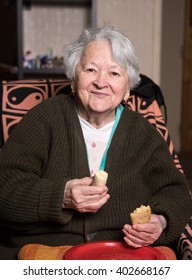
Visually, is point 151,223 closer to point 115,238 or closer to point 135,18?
point 115,238

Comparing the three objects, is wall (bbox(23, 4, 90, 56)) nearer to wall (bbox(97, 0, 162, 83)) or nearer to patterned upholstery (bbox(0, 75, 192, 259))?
wall (bbox(97, 0, 162, 83))

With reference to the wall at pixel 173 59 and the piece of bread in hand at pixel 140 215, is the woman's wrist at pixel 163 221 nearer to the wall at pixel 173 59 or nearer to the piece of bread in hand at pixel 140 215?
the piece of bread in hand at pixel 140 215

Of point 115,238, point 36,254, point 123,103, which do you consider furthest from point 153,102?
point 36,254

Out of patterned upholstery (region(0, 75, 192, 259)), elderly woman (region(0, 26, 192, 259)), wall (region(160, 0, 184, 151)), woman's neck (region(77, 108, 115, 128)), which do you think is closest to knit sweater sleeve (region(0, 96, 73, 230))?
elderly woman (region(0, 26, 192, 259))

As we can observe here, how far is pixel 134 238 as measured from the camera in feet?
5.00

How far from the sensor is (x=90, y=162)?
69.0 inches

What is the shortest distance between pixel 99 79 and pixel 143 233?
55 cm

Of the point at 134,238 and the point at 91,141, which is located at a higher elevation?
the point at 91,141

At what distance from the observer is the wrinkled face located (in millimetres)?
1718

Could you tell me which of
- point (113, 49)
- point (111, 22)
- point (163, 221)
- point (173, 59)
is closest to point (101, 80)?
point (113, 49)

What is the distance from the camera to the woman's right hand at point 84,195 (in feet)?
4.95

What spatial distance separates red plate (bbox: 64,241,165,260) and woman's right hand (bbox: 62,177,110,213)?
121 mm

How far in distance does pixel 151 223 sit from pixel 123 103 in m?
0.53

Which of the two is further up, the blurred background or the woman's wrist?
the blurred background
